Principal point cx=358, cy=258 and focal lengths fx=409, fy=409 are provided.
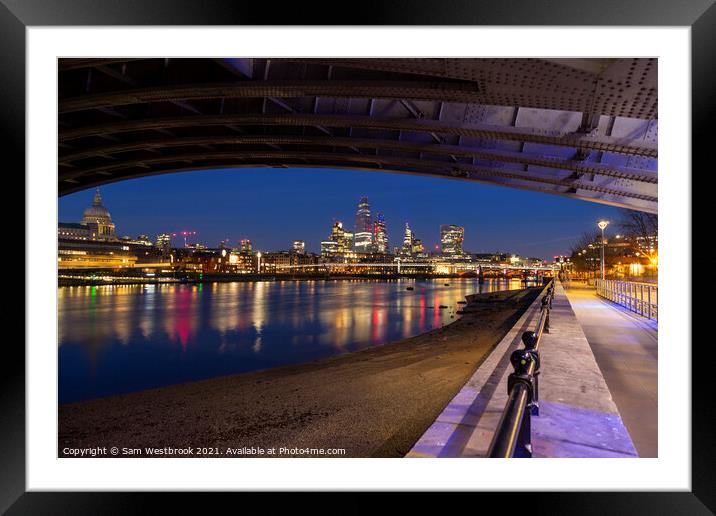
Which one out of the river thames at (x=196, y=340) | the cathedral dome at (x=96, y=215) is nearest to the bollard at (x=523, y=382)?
the river thames at (x=196, y=340)

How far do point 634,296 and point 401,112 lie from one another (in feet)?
32.4

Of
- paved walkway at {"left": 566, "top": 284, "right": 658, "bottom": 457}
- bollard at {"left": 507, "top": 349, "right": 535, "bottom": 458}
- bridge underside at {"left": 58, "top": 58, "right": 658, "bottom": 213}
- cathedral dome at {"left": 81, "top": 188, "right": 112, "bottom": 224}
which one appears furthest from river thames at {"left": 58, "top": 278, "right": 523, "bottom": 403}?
cathedral dome at {"left": 81, "top": 188, "right": 112, "bottom": 224}

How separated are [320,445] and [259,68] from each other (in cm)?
985

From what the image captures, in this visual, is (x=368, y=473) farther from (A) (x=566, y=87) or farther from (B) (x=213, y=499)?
(A) (x=566, y=87)

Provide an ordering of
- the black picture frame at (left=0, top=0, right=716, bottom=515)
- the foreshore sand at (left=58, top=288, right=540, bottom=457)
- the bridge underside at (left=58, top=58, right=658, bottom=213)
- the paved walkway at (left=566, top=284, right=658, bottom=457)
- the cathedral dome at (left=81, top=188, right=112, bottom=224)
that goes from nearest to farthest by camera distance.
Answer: the black picture frame at (left=0, top=0, right=716, bottom=515), the paved walkway at (left=566, top=284, right=658, bottom=457), the foreshore sand at (left=58, top=288, right=540, bottom=457), the bridge underside at (left=58, top=58, right=658, bottom=213), the cathedral dome at (left=81, top=188, right=112, bottom=224)

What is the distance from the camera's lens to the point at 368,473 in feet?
12.1

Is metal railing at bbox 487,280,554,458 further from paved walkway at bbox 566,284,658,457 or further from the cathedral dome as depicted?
the cathedral dome

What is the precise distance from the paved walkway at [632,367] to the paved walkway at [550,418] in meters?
0.21

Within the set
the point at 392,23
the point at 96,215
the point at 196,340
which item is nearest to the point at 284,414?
the point at 392,23

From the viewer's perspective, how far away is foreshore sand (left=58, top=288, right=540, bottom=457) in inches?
241

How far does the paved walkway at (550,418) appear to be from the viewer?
327 cm

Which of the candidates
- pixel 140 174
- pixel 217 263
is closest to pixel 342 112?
pixel 140 174

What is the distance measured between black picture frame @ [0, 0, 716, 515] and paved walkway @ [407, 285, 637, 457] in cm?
47

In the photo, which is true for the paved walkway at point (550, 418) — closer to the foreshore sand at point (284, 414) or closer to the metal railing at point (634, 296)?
the foreshore sand at point (284, 414)
